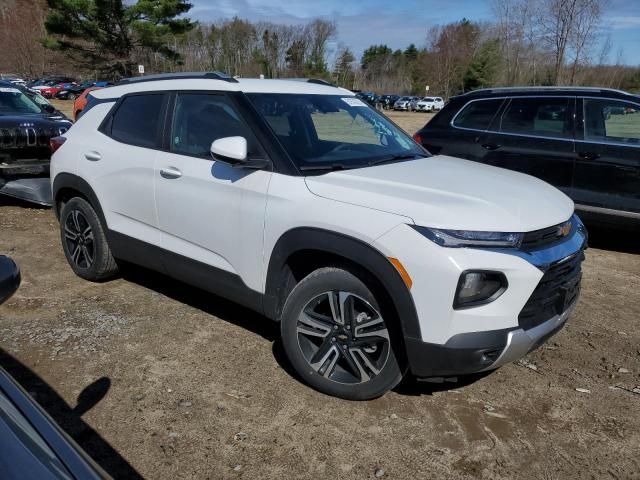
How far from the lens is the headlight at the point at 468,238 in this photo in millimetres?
2623

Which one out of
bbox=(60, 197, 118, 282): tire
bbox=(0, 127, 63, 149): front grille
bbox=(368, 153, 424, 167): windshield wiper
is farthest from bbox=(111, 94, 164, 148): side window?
bbox=(0, 127, 63, 149): front grille

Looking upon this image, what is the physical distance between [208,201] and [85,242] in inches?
70.7

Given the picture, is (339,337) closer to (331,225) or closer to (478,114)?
(331,225)

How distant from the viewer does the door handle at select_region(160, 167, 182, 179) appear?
3744 mm

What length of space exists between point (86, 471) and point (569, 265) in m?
2.54

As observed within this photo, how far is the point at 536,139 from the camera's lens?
20.4 ft

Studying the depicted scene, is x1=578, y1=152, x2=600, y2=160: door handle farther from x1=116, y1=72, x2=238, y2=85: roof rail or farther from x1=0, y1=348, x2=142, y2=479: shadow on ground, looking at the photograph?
x1=0, y1=348, x2=142, y2=479: shadow on ground

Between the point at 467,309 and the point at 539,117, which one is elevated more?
the point at 539,117

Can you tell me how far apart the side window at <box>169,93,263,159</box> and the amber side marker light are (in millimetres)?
1268

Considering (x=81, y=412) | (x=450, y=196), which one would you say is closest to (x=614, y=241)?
(x=450, y=196)

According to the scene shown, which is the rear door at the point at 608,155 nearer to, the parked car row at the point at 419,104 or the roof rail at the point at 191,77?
the roof rail at the point at 191,77

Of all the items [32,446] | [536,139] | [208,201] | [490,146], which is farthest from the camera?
[490,146]

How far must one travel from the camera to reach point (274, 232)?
321 cm

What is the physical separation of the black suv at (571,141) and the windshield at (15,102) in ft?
20.6
